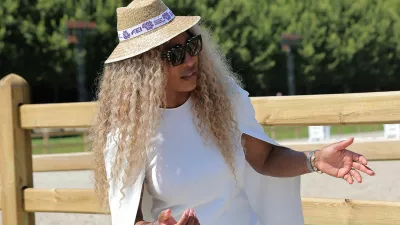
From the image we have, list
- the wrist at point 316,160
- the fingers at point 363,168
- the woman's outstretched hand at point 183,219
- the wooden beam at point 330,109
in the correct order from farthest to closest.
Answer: the wooden beam at point 330,109 < the wrist at point 316,160 < the fingers at point 363,168 < the woman's outstretched hand at point 183,219

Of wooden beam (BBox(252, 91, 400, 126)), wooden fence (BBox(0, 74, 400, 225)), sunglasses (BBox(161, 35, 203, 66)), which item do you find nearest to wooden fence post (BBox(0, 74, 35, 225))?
wooden fence (BBox(0, 74, 400, 225))

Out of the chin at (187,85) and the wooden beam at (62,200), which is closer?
the chin at (187,85)

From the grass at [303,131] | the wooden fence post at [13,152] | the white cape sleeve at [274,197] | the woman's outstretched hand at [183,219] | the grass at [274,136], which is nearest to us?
the woman's outstretched hand at [183,219]

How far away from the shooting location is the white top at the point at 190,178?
228cm

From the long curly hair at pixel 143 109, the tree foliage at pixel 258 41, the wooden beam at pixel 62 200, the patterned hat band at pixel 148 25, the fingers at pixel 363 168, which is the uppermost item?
the patterned hat band at pixel 148 25

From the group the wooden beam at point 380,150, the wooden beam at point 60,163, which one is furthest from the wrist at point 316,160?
the wooden beam at point 60,163

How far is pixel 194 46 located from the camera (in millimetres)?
2338

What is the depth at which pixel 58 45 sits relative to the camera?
29375 millimetres

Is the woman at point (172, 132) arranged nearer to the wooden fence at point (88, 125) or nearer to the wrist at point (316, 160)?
the wrist at point (316, 160)

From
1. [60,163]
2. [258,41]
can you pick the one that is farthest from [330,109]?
[258,41]

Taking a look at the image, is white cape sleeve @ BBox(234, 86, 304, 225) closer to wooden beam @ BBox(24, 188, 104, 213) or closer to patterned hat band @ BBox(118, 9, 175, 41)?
patterned hat band @ BBox(118, 9, 175, 41)

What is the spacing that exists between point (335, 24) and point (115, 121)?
3943 cm

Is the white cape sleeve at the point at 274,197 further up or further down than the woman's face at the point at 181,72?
further down

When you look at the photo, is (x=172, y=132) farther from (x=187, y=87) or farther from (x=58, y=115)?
(x=58, y=115)
